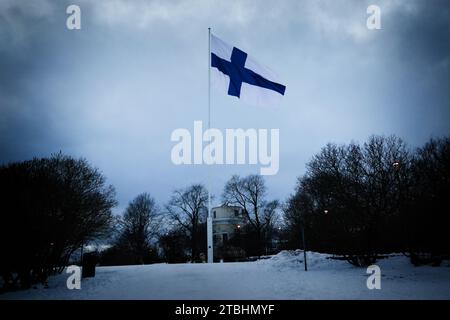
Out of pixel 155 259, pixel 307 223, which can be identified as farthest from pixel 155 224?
pixel 307 223

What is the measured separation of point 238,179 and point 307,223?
3345 cm

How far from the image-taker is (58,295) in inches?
396

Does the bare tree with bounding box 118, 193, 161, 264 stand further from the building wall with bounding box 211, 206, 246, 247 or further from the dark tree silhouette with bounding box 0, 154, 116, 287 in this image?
the dark tree silhouette with bounding box 0, 154, 116, 287

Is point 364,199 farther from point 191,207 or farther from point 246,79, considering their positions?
point 191,207

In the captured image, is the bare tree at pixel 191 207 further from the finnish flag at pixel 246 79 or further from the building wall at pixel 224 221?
the finnish flag at pixel 246 79

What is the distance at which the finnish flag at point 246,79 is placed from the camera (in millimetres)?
15117

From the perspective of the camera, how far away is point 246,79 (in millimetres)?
15352

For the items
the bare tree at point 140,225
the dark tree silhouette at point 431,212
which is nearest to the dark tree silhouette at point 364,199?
the dark tree silhouette at point 431,212

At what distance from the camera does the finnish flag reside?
49.6 feet

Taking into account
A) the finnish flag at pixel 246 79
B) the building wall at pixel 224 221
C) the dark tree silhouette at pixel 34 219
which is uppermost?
the finnish flag at pixel 246 79

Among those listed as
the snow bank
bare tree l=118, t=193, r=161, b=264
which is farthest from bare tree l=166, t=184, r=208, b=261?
the snow bank

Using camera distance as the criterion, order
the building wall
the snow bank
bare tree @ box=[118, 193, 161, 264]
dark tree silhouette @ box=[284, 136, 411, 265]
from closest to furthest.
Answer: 1. dark tree silhouette @ box=[284, 136, 411, 265]
2. the snow bank
3. bare tree @ box=[118, 193, 161, 264]
4. the building wall

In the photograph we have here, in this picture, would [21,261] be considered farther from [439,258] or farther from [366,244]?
[439,258]
